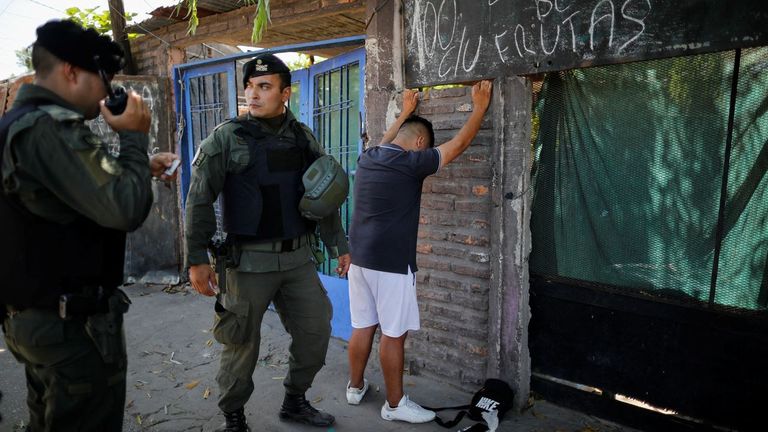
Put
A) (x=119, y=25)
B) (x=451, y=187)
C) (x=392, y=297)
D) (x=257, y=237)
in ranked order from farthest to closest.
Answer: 1. (x=119, y=25)
2. (x=451, y=187)
3. (x=392, y=297)
4. (x=257, y=237)

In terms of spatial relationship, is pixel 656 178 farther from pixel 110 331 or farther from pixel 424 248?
pixel 110 331

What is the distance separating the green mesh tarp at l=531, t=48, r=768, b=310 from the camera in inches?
103

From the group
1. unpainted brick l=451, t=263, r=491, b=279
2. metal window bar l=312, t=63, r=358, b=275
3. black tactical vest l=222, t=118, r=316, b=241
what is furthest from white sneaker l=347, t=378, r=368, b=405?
metal window bar l=312, t=63, r=358, b=275

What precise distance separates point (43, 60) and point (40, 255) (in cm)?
67

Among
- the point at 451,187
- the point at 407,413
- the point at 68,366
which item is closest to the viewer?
the point at 68,366

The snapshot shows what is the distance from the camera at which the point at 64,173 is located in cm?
170

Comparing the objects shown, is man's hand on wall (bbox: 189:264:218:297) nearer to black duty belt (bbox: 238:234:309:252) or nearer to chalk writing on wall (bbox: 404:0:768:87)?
black duty belt (bbox: 238:234:309:252)

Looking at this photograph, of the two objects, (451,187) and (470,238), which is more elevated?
(451,187)

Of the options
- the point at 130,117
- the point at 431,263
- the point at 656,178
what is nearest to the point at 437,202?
the point at 431,263

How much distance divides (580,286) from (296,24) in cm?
365

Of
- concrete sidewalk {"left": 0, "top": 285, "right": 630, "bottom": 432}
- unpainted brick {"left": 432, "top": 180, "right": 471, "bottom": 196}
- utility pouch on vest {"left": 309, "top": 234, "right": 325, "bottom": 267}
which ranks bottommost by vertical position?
concrete sidewalk {"left": 0, "top": 285, "right": 630, "bottom": 432}

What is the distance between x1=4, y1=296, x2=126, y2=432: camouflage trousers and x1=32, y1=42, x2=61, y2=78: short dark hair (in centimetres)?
83

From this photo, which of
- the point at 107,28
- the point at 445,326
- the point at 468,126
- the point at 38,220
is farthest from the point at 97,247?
the point at 107,28

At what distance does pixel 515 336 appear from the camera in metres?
3.37
